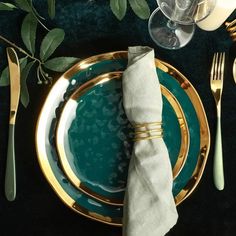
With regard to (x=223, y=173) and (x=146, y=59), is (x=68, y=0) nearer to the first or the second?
(x=146, y=59)

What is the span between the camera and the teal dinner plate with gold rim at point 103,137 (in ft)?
1.92

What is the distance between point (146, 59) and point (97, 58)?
0.24 feet

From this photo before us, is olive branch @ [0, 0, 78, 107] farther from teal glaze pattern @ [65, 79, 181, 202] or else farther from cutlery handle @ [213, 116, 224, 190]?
cutlery handle @ [213, 116, 224, 190]

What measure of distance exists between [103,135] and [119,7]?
18 cm

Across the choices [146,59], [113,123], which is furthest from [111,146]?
[146,59]

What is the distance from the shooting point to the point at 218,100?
61 centimetres

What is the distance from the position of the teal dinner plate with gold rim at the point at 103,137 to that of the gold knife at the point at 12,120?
0.07 m

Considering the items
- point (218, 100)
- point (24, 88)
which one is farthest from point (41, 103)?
point (218, 100)

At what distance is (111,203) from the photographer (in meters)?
0.58

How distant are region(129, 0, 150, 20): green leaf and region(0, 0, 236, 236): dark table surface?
0.03 metres

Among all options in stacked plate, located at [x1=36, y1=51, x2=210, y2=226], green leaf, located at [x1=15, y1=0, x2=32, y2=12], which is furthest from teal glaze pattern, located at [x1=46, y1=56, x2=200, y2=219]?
green leaf, located at [x1=15, y1=0, x2=32, y2=12]

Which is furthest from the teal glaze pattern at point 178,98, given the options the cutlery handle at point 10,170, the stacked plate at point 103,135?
the cutlery handle at point 10,170

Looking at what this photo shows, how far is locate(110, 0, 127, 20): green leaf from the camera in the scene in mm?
578

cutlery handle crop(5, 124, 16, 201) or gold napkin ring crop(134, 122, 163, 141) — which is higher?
gold napkin ring crop(134, 122, 163, 141)
